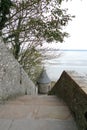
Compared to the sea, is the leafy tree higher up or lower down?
higher up

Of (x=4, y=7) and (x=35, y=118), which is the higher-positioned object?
(x=4, y=7)

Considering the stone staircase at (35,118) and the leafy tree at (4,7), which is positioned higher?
the leafy tree at (4,7)

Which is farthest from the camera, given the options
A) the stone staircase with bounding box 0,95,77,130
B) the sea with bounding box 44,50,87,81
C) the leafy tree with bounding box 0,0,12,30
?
the sea with bounding box 44,50,87,81

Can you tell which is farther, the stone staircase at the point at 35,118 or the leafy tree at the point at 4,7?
the leafy tree at the point at 4,7

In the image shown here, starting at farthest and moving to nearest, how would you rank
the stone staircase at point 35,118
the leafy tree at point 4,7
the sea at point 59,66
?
the sea at point 59,66 < the leafy tree at point 4,7 < the stone staircase at point 35,118

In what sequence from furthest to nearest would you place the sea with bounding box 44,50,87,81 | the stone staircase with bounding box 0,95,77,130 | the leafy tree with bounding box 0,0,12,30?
the sea with bounding box 44,50,87,81 → the leafy tree with bounding box 0,0,12,30 → the stone staircase with bounding box 0,95,77,130

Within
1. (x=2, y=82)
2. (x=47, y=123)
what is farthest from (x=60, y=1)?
(x=47, y=123)

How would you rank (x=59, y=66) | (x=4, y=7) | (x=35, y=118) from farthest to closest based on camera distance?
(x=59, y=66) → (x=4, y=7) → (x=35, y=118)

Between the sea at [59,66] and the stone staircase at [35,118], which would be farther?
the sea at [59,66]

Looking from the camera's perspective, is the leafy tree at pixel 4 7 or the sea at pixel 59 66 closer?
the leafy tree at pixel 4 7

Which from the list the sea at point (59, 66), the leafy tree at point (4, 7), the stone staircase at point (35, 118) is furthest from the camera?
the sea at point (59, 66)

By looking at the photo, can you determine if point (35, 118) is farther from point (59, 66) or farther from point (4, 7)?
point (59, 66)

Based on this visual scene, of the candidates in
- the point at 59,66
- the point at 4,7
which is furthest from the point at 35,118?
the point at 59,66

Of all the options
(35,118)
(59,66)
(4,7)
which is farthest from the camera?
(59,66)
